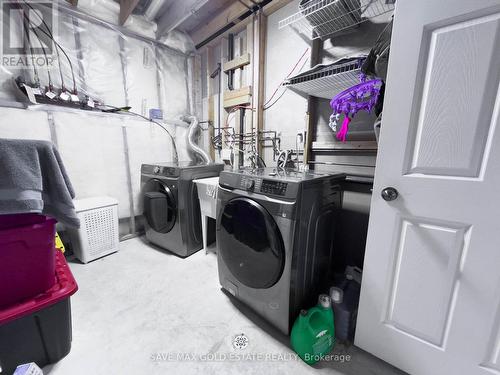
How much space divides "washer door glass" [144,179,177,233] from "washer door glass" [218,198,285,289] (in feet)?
2.71

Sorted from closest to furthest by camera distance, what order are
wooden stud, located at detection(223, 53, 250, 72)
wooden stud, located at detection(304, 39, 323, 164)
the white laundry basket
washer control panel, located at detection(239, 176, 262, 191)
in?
1. washer control panel, located at detection(239, 176, 262, 191)
2. wooden stud, located at detection(304, 39, 323, 164)
3. the white laundry basket
4. wooden stud, located at detection(223, 53, 250, 72)

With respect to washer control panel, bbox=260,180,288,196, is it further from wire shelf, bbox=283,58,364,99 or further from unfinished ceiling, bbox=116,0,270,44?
unfinished ceiling, bbox=116,0,270,44

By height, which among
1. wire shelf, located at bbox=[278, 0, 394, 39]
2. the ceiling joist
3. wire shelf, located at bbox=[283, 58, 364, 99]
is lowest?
wire shelf, located at bbox=[283, 58, 364, 99]

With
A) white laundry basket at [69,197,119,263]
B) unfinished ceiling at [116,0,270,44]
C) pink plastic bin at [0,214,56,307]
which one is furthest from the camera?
unfinished ceiling at [116,0,270,44]

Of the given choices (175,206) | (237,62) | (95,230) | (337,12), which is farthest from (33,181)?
(237,62)

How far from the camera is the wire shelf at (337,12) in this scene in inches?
51.4

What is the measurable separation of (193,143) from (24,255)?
2.11 meters

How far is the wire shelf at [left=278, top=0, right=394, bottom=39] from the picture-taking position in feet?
4.28

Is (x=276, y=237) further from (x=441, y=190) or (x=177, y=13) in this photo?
(x=177, y=13)

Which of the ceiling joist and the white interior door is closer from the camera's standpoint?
the white interior door

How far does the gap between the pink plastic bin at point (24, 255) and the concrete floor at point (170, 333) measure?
1.46ft

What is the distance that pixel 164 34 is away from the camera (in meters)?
2.50

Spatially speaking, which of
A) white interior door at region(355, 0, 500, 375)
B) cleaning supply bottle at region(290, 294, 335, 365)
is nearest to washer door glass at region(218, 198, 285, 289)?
cleaning supply bottle at region(290, 294, 335, 365)

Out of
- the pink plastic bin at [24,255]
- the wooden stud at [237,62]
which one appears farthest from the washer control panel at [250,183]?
the wooden stud at [237,62]
